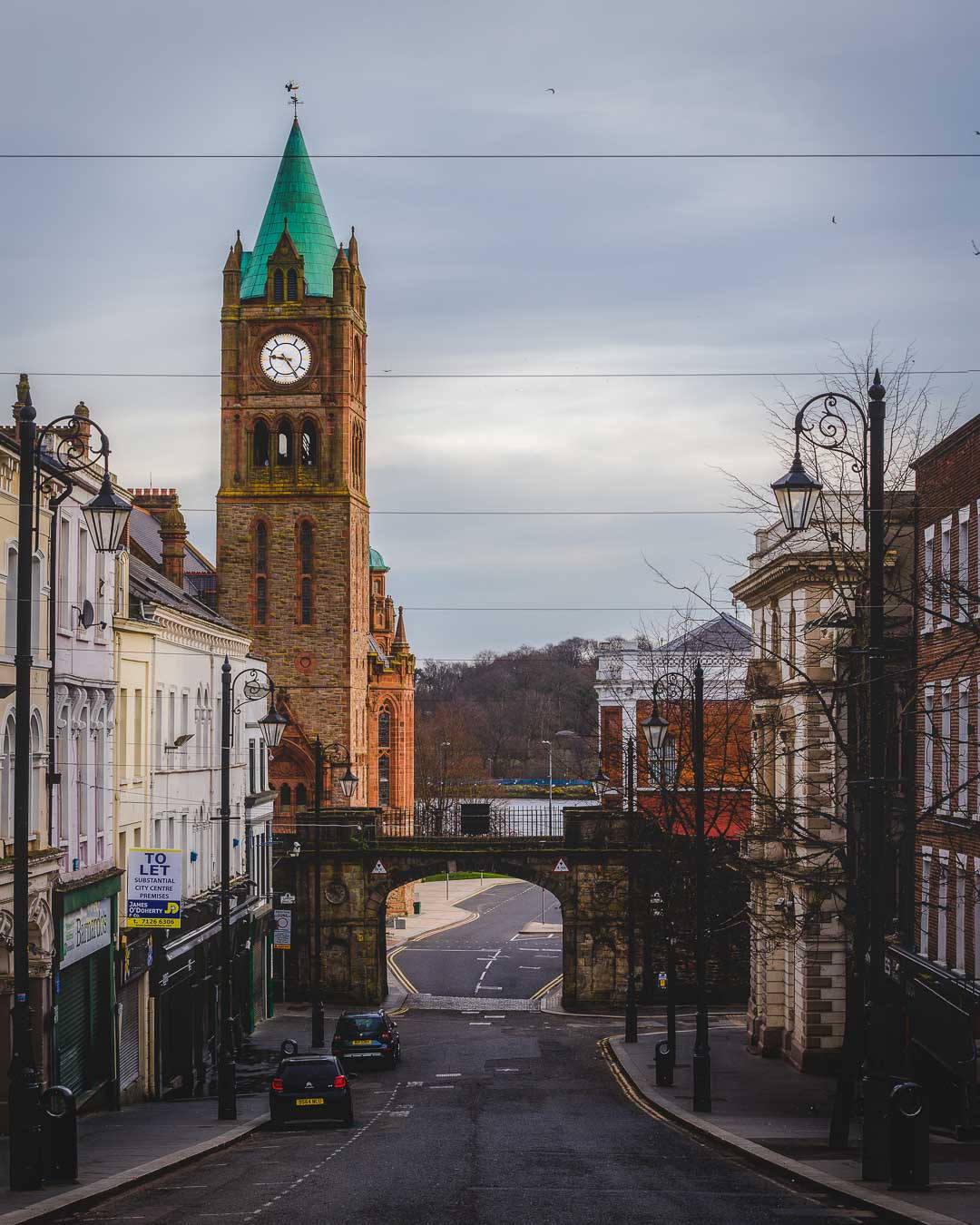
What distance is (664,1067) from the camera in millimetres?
37156

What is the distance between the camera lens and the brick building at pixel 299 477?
82.3 meters

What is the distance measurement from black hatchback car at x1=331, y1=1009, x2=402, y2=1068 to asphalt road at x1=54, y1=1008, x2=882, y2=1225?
2966mm

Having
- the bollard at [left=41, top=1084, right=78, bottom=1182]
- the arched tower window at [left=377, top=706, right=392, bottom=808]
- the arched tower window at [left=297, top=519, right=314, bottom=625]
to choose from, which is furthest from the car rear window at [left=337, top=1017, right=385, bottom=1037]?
the arched tower window at [left=377, top=706, right=392, bottom=808]

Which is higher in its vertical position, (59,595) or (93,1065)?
(59,595)

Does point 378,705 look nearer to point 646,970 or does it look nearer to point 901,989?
point 646,970

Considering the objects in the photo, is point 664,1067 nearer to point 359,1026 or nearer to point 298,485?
point 359,1026

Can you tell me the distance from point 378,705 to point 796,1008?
6047cm

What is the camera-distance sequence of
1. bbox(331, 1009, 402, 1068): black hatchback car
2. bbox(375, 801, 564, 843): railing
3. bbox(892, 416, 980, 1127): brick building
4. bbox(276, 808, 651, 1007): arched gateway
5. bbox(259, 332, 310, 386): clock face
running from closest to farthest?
bbox(892, 416, 980, 1127): brick building, bbox(331, 1009, 402, 1068): black hatchback car, bbox(276, 808, 651, 1007): arched gateway, bbox(375, 801, 564, 843): railing, bbox(259, 332, 310, 386): clock face

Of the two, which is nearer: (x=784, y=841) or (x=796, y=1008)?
(x=784, y=841)

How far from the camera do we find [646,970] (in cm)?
5581

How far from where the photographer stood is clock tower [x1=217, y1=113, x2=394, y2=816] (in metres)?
82.4

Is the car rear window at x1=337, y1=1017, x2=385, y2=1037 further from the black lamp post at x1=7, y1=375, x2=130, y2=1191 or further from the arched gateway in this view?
the black lamp post at x1=7, y1=375, x2=130, y2=1191

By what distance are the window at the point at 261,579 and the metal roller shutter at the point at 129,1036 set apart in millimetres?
45942

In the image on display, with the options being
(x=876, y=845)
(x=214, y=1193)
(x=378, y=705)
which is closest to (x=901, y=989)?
(x=876, y=845)
